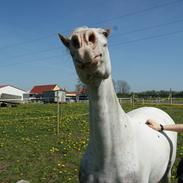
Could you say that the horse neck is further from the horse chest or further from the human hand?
the human hand

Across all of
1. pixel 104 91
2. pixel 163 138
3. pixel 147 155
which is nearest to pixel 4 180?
pixel 163 138

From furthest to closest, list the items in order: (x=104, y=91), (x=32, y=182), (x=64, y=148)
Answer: (x=64, y=148) → (x=32, y=182) → (x=104, y=91)

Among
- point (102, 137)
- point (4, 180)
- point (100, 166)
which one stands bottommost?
point (4, 180)

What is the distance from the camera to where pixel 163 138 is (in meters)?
4.79

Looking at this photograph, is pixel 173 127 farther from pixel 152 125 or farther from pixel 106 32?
pixel 106 32

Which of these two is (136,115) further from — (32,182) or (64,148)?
(64,148)

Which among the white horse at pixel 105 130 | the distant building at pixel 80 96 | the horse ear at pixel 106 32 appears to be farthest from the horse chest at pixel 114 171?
the horse ear at pixel 106 32

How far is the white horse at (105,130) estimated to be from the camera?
271cm

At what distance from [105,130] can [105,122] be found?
0.25 feet

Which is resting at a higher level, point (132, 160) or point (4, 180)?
point (132, 160)

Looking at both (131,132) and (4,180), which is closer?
(131,132)

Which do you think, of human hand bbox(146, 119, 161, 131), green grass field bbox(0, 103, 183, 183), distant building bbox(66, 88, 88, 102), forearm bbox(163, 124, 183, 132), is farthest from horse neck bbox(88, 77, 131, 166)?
green grass field bbox(0, 103, 183, 183)

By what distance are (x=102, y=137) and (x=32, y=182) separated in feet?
15.2

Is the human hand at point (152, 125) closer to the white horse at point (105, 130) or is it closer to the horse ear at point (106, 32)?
the white horse at point (105, 130)
